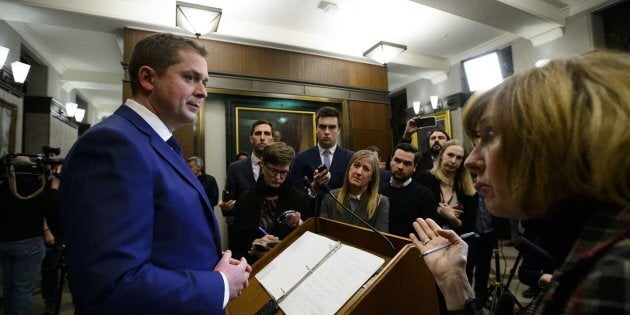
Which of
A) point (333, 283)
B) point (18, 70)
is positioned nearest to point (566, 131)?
point (333, 283)

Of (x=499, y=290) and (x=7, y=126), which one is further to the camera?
(x=7, y=126)

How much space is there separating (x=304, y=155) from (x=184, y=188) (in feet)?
6.64

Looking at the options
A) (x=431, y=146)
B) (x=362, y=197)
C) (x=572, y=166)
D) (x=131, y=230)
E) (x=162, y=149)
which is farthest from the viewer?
(x=431, y=146)

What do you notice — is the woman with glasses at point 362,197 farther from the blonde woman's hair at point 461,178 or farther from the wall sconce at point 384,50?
the wall sconce at point 384,50

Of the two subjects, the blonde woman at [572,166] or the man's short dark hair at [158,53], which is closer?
the blonde woman at [572,166]

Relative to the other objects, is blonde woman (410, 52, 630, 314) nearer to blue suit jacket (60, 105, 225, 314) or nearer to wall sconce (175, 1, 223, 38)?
blue suit jacket (60, 105, 225, 314)

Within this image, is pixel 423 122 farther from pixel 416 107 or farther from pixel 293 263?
pixel 416 107

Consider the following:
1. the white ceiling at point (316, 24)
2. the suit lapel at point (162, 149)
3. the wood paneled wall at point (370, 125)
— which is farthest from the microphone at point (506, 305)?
the wood paneled wall at point (370, 125)

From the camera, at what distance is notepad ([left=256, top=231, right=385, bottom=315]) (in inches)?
35.4

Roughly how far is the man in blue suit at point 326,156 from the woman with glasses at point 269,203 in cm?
69

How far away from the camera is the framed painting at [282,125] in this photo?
543cm

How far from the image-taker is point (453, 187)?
2.74 metres

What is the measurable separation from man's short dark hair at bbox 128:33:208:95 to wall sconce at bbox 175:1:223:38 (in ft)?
10.4

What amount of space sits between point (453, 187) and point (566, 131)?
7.64ft
